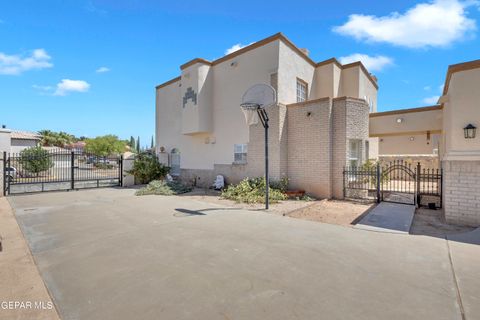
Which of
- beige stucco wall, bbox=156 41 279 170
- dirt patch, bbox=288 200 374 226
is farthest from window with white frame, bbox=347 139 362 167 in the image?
beige stucco wall, bbox=156 41 279 170

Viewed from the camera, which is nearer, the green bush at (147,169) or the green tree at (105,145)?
the green bush at (147,169)

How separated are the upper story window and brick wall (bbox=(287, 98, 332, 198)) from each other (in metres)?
1.95

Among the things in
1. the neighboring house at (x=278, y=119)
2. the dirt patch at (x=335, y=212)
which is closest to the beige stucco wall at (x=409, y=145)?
the neighboring house at (x=278, y=119)

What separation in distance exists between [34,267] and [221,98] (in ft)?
38.7

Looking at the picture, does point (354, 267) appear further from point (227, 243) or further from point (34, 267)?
point (34, 267)

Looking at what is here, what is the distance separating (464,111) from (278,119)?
6.60m

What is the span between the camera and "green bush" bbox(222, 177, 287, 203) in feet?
33.3

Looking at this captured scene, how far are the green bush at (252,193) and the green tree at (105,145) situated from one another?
34456 mm

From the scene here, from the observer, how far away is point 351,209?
28.5 ft

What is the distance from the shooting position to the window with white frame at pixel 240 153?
1316 cm

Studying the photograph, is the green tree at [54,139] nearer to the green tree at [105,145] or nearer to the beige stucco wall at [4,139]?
the green tree at [105,145]

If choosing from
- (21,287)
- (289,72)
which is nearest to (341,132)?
(289,72)

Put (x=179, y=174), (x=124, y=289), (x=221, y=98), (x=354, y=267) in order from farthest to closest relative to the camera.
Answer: (x=179, y=174), (x=221, y=98), (x=354, y=267), (x=124, y=289)

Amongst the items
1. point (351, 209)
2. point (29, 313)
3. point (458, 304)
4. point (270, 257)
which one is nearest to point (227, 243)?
point (270, 257)
